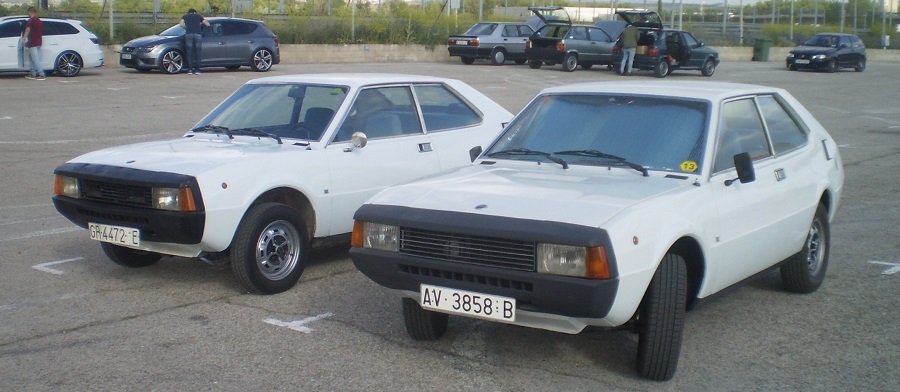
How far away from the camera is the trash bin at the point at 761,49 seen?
164 feet

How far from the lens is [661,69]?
30.8 m

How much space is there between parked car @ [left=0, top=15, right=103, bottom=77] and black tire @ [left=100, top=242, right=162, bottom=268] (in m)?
16.7

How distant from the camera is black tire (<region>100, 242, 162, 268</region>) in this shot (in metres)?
6.92

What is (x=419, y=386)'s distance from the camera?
15.4ft

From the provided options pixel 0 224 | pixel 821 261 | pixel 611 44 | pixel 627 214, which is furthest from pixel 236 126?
pixel 611 44

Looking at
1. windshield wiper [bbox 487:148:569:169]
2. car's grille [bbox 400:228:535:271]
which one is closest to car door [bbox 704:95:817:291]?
windshield wiper [bbox 487:148:569:169]

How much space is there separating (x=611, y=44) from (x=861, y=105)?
1069 centimetres

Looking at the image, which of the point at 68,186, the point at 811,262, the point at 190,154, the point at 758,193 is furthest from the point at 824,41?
the point at 68,186

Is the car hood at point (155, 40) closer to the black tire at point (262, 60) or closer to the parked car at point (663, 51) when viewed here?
the black tire at point (262, 60)

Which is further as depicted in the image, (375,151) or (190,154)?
(375,151)

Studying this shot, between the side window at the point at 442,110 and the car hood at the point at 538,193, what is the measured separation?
2232 millimetres

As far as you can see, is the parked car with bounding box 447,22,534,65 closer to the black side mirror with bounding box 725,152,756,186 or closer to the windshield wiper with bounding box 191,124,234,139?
the windshield wiper with bounding box 191,124,234,139

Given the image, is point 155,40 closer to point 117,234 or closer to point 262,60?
point 262,60

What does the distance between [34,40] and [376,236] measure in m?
19.1
